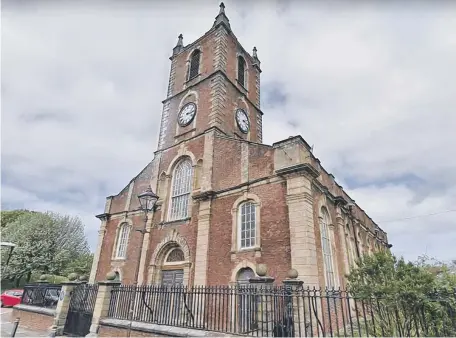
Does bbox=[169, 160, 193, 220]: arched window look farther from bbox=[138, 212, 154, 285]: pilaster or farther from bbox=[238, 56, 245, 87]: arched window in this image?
bbox=[238, 56, 245, 87]: arched window

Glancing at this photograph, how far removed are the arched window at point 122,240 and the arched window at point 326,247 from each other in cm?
1180

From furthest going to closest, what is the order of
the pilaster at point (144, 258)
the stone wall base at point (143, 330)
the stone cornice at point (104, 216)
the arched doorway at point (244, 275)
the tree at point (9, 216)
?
the tree at point (9, 216), the stone cornice at point (104, 216), the pilaster at point (144, 258), the arched doorway at point (244, 275), the stone wall base at point (143, 330)

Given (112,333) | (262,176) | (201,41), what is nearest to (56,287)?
(112,333)

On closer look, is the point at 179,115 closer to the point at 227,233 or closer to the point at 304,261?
the point at 227,233

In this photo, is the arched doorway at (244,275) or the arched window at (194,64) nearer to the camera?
the arched doorway at (244,275)

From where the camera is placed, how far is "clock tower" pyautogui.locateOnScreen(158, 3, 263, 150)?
17.2 m

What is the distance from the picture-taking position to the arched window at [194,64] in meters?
20.2

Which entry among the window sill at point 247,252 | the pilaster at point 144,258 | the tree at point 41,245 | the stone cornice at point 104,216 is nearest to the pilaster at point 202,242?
the window sill at point 247,252

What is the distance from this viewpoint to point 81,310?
11.2 meters

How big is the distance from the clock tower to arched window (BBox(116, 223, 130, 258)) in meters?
5.75

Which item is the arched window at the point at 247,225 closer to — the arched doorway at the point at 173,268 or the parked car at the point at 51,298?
the arched doorway at the point at 173,268

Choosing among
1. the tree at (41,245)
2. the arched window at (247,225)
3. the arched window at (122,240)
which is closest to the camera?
the arched window at (247,225)

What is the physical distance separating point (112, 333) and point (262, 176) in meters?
8.08

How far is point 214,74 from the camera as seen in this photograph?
17.8 m
